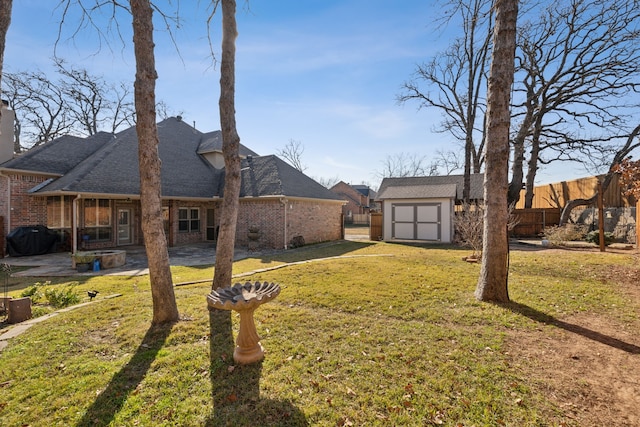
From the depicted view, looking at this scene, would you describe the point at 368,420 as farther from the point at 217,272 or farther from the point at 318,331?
the point at 217,272

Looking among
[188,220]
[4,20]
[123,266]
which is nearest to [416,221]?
[188,220]

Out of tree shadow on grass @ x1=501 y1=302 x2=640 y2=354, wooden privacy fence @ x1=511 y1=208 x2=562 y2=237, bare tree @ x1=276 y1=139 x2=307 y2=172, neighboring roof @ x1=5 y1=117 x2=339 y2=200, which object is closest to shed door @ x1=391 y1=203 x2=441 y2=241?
neighboring roof @ x1=5 y1=117 x2=339 y2=200

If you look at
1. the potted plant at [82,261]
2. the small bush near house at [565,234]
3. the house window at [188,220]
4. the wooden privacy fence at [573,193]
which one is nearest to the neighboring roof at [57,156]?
the house window at [188,220]

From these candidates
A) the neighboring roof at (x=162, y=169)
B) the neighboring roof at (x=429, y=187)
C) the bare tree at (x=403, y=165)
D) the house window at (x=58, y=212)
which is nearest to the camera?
the neighboring roof at (x=162, y=169)

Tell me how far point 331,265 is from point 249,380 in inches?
234

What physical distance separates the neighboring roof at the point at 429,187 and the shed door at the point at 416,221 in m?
0.65

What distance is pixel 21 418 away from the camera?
2576mm

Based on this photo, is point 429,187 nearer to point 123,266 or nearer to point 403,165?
point 123,266

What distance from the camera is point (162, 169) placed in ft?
47.4

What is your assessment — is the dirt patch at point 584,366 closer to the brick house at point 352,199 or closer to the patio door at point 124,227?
the patio door at point 124,227

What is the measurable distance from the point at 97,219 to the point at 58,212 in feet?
4.49

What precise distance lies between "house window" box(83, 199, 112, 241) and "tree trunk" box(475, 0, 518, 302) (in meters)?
15.1

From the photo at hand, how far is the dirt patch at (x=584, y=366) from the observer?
8.47ft

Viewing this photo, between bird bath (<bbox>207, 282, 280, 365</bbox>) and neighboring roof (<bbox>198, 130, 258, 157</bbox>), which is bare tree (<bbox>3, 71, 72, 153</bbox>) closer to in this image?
neighboring roof (<bbox>198, 130, 258, 157</bbox>)
